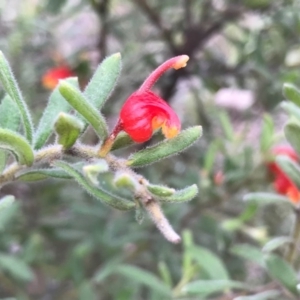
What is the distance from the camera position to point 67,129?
33 centimetres

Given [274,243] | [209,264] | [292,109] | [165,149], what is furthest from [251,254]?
[165,149]

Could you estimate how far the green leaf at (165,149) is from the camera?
0.36 meters

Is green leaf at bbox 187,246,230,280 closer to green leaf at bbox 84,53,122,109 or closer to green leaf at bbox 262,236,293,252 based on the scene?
green leaf at bbox 262,236,293,252

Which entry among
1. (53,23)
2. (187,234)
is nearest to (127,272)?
(187,234)

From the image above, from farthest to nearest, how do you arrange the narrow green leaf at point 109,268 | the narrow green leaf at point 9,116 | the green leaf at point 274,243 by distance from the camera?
1. the narrow green leaf at point 109,268
2. the green leaf at point 274,243
3. the narrow green leaf at point 9,116

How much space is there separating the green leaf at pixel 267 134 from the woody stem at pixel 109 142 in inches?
15.9

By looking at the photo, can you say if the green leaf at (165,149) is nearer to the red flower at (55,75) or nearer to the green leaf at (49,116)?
the green leaf at (49,116)

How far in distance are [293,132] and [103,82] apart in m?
0.22

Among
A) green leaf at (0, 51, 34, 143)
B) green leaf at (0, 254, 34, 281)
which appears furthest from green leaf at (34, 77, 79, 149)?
Answer: green leaf at (0, 254, 34, 281)

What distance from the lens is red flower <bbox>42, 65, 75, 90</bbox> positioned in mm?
917

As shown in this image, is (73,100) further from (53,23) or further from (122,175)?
(53,23)

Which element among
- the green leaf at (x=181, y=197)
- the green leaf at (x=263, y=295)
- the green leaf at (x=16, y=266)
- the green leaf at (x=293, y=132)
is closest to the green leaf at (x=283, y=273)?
the green leaf at (x=263, y=295)

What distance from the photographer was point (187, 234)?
75 cm

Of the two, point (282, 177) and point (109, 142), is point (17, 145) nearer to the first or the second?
point (109, 142)
